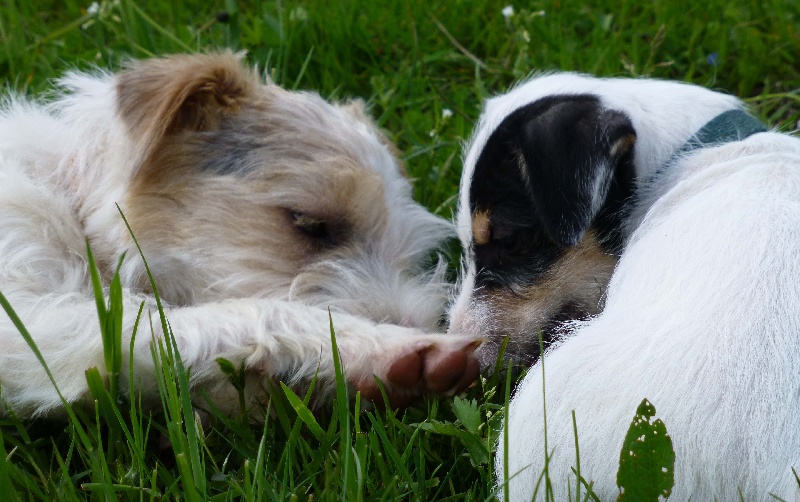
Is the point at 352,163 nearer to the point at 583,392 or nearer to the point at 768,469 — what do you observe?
the point at 583,392

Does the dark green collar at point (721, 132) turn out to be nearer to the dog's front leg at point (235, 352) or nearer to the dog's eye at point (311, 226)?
the dog's front leg at point (235, 352)

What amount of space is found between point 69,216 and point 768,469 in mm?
2673

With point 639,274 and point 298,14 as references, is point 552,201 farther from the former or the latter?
point 298,14

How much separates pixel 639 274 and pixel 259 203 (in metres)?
1.48

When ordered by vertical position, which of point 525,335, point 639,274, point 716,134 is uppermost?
point 716,134

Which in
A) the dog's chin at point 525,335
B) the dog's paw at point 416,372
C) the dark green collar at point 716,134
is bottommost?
the dog's chin at point 525,335

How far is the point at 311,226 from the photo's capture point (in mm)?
3711

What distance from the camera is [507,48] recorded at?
6.10 metres

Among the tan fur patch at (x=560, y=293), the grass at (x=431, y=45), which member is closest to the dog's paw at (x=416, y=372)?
the tan fur patch at (x=560, y=293)

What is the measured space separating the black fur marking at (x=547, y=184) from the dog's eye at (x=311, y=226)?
0.58 metres

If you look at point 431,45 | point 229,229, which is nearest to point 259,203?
point 229,229

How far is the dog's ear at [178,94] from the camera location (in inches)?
147

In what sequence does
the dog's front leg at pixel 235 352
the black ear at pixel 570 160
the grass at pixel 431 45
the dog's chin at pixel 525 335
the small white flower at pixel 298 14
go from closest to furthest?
the dog's front leg at pixel 235 352
the black ear at pixel 570 160
the dog's chin at pixel 525 335
the grass at pixel 431 45
the small white flower at pixel 298 14

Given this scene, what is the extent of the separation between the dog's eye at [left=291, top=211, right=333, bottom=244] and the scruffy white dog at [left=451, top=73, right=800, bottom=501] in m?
0.56
